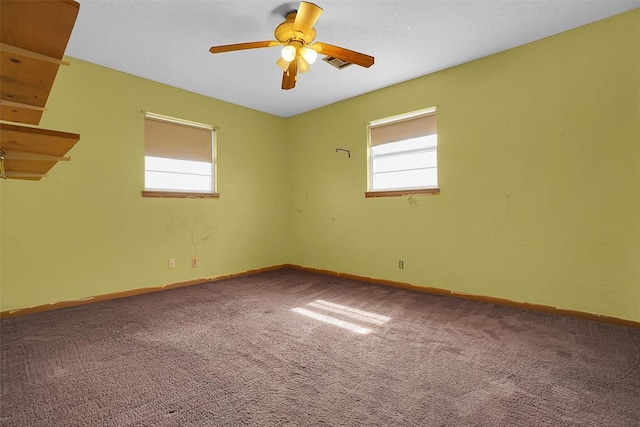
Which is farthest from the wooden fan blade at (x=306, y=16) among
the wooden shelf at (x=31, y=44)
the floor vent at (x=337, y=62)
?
the wooden shelf at (x=31, y=44)

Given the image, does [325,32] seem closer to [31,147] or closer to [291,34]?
[291,34]

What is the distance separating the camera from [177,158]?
13.3 feet

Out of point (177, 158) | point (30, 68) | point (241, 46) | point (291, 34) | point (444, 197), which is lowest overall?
point (444, 197)

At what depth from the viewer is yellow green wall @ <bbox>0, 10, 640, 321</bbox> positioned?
8.55 ft

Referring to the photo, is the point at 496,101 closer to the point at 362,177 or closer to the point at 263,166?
the point at 362,177

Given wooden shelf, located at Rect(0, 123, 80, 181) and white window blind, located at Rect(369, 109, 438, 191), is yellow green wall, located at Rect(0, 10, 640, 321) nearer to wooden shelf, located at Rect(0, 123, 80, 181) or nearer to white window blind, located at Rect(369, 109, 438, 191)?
white window blind, located at Rect(369, 109, 438, 191)

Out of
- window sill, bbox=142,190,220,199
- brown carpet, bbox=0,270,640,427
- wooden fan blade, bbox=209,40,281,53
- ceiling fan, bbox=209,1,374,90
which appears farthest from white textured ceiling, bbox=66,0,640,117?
brown carpet, bbox=0,270,640,427

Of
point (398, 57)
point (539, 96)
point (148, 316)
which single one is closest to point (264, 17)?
point (398, 57)

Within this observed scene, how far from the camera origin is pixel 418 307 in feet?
10.1

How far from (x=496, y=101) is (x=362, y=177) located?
5.95ft

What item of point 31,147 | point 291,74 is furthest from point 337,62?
point 31,147

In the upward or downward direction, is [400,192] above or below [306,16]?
below

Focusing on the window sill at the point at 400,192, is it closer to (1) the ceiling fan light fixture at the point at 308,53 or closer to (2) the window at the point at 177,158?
(1) the ceiling fan light fixture at the point at 308,53

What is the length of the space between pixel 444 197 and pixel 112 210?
150 inches
